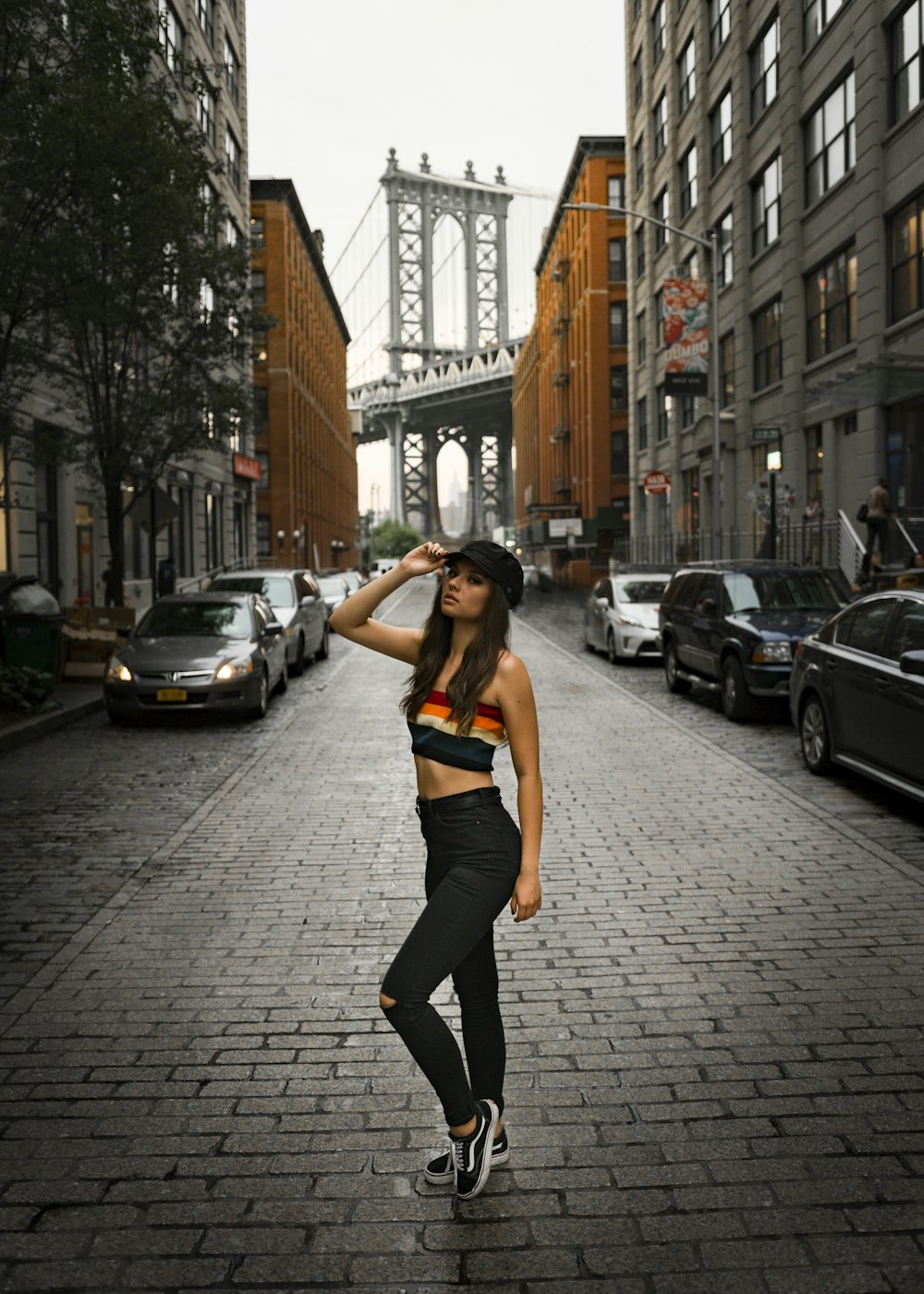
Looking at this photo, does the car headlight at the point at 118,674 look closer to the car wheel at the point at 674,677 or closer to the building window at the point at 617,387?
the car wheel at the point at 674,677

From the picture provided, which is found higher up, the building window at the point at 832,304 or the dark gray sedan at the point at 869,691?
the building window at the point at 832,304

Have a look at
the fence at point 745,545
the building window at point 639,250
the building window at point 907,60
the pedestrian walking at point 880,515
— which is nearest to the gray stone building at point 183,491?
the pedestrian walking at point 880,515

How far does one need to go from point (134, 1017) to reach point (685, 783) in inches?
225

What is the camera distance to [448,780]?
319 centimetres

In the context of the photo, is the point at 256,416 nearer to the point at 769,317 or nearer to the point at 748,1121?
the point at 769,317

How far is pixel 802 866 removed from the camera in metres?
6.65

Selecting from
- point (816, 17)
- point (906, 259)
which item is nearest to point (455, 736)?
point (906, 259)

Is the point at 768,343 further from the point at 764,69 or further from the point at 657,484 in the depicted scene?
the point at 764,69

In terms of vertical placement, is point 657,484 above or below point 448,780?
above

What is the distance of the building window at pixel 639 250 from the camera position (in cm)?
4675

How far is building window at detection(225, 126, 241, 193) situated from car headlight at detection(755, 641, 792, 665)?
3746 cm

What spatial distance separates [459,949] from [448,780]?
1.42ft

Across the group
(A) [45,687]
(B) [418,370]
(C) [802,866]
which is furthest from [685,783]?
(B) [418,370]

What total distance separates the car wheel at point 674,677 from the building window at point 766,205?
17452 millimetres
